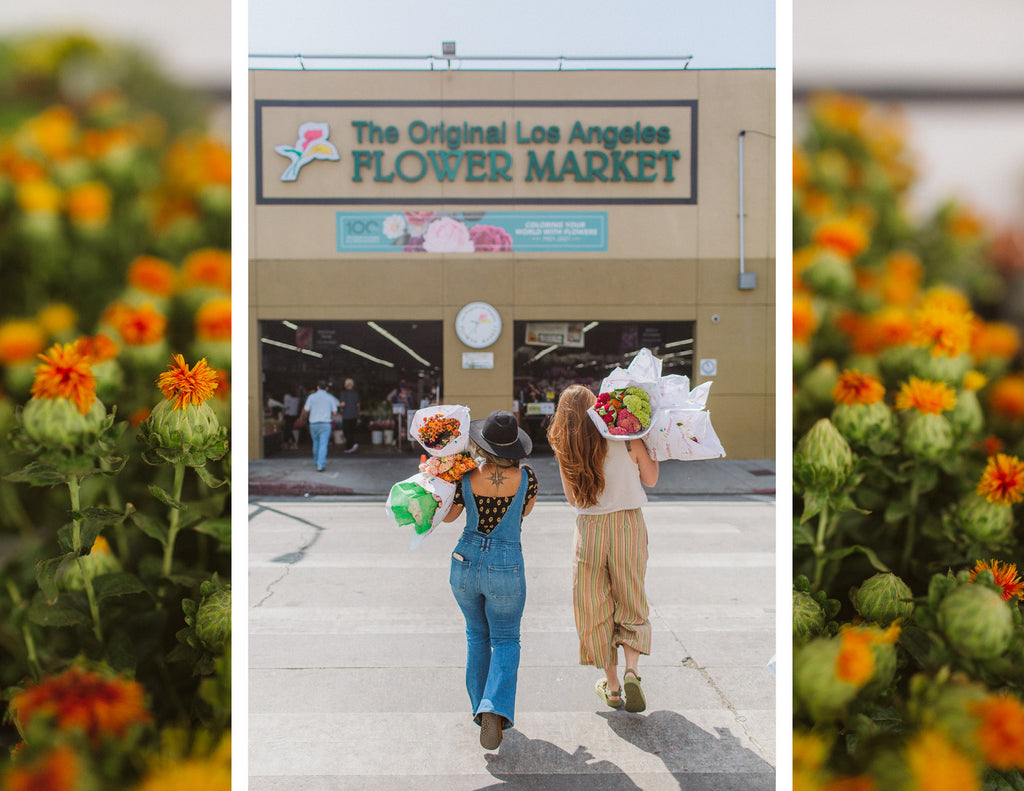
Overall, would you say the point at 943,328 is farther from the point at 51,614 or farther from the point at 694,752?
the point at 51,614

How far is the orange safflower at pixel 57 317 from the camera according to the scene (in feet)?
3.80

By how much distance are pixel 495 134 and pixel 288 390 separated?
18.3 feet

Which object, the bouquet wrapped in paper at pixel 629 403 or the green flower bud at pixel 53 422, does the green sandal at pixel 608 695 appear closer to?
the bouquet wrapped in paper at pixel 629 403

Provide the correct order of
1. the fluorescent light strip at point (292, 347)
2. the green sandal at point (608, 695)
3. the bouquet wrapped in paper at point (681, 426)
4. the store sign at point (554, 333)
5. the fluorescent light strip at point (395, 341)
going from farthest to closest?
the fluorescent light strip at point (292, 347) < the fluorescent light strip at point (395, 341) < the store sign at point (554, 333) < the green sandal at point (608, 695) < the bouquet wrapped in paper at point (681, 426)

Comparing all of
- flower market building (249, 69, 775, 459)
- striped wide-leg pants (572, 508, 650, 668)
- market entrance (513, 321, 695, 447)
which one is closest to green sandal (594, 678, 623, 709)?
striped wide-leg pants (572, 508, 650, 668)

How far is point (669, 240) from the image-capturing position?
28.9 feet

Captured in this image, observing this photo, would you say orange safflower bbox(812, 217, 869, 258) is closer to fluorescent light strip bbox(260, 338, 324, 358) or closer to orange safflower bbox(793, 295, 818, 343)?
orange safflower bbox(793, 295, 818, 343)

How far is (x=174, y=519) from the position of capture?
51.8 inches

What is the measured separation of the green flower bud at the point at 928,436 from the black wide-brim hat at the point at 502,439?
1.09 m

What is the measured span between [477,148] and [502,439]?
6.41 meters

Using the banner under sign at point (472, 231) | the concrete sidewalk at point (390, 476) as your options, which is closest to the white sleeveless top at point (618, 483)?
the concrete sidewalk at point (390, 476)

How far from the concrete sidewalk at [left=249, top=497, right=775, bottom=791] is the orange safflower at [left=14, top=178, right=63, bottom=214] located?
67.2 inches

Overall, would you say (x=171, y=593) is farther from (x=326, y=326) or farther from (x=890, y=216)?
(x=326, y=326)

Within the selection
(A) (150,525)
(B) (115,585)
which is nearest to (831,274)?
(A) (150,525)
